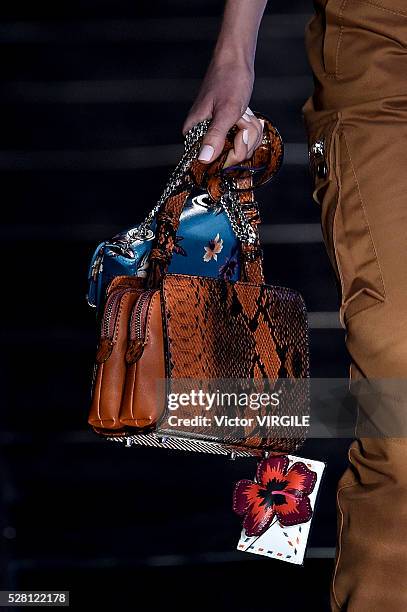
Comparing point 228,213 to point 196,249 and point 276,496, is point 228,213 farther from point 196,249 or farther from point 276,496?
point 276,496

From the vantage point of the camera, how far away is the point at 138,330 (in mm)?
1402

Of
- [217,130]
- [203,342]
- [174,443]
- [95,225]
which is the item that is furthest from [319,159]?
[95,225]

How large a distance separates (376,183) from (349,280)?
0.44 ft

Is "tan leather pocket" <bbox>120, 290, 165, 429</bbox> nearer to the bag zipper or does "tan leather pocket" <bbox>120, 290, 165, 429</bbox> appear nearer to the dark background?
the bag zipper

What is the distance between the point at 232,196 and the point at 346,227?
0.42 meters

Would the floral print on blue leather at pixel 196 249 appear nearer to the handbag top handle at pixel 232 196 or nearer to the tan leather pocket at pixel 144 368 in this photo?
the handbag top handle at pixel 232 196

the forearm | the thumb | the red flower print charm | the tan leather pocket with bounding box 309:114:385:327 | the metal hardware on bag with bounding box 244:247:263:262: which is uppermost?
the forearm

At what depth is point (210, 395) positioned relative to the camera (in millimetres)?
1428

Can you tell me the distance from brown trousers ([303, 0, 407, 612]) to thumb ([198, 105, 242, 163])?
7.2 inches

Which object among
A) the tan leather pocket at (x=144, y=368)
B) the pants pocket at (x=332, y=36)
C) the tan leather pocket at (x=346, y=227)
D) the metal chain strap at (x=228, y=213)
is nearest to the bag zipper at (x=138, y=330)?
the tan leather pocket at (x=144, y=368)

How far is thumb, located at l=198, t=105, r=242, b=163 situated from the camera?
144 cm

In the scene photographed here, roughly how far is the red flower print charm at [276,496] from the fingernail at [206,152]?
55 cm

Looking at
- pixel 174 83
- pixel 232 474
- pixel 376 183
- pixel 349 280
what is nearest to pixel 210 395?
pixel 349 280

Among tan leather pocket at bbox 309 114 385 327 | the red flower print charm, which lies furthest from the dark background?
tan leather pocket at bbox 309 114 385 327
